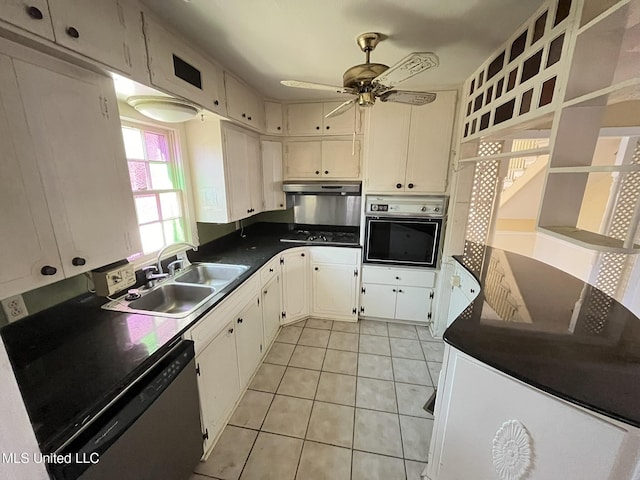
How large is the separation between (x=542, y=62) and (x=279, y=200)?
238cm

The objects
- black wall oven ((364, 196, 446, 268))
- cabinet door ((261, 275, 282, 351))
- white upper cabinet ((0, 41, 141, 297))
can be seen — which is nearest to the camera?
white upper cabinet ((0, 41, 141, 297))

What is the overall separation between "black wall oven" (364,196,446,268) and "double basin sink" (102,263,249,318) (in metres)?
1.40

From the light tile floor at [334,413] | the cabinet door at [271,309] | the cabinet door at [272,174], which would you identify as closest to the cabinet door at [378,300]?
the light tile floor at [334,413]

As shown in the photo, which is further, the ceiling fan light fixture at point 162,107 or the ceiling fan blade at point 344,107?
the ceiling fan blade at point 344,107

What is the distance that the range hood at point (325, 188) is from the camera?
277 cm

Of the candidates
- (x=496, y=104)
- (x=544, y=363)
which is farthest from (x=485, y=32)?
(x=544, y=363)

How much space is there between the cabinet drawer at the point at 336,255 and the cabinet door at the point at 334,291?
0.19 feet

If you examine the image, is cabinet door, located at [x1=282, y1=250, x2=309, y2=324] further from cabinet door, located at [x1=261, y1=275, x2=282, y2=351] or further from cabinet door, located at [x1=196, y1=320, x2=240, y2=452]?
cabinet door, located at [x1=196, y1=320, x2=240, y2=452]

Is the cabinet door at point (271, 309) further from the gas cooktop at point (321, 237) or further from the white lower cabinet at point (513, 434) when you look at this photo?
the white lower cabinet at point (513, 434)

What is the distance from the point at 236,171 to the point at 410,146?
5.46 feet

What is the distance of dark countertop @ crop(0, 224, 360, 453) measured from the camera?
0.83 metres

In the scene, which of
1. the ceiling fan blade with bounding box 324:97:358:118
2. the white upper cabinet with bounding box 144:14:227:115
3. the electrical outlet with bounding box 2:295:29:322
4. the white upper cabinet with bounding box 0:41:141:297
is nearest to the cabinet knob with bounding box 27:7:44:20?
the white upper cabinet with bounding box 0:41:141:297

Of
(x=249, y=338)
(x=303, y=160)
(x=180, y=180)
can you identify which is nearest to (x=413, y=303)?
(x=249, y=338)

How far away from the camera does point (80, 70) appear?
1074 millimetres
